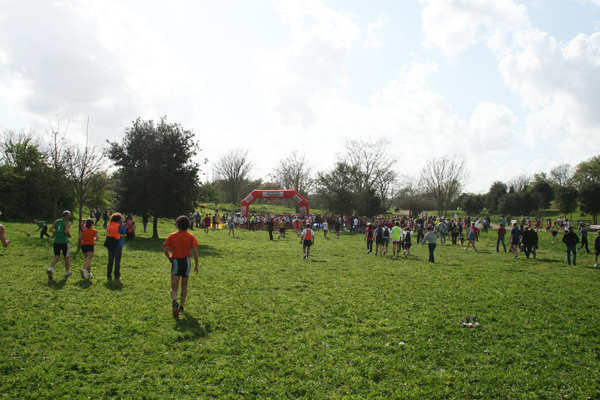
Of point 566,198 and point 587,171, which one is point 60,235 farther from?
point 587,171

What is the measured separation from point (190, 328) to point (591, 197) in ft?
138

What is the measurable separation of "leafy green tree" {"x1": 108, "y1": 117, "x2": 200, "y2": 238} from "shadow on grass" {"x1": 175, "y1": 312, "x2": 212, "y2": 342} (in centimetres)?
1565

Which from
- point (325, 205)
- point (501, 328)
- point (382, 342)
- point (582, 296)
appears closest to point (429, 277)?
point (582, 296)

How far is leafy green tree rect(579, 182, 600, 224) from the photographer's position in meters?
34.4

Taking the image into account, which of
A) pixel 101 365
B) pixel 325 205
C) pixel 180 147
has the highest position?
pixel 180 147

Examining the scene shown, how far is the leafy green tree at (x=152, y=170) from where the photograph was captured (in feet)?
67.5

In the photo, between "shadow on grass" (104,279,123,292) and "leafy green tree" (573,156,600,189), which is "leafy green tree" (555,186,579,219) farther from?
"shadow on grass" (104,279,123,292)

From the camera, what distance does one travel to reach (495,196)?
60125mm

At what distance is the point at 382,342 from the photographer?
5.59 metres

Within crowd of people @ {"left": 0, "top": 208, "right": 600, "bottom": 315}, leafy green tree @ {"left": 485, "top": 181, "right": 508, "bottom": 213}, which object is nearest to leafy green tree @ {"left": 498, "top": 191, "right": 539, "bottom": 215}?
leafy green tree @ {"left": 485, "top": 181, "right": 508, "bottom": 213}

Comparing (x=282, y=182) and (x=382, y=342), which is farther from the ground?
(x=282, y=182)

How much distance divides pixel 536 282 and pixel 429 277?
3.06 m

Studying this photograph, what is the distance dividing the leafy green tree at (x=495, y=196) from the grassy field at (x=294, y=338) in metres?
55.0

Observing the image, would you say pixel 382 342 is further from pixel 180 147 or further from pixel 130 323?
pixel 180 147
